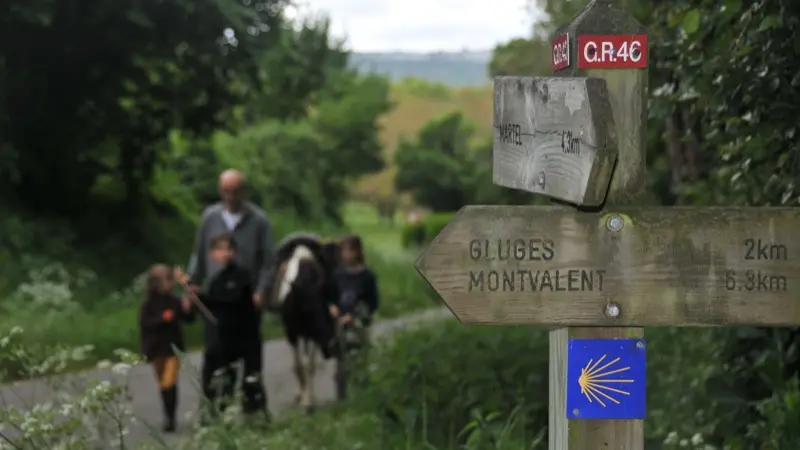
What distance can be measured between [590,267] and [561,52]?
62 cm

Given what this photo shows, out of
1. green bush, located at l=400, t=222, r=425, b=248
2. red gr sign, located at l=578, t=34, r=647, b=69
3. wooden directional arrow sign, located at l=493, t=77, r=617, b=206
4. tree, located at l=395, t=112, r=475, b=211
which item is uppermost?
tree, located at l=395, t=112, r=475, b=211

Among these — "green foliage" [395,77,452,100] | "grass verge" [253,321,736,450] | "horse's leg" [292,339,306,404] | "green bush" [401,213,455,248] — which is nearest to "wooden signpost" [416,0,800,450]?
"grass verge" [253,321,736,450]

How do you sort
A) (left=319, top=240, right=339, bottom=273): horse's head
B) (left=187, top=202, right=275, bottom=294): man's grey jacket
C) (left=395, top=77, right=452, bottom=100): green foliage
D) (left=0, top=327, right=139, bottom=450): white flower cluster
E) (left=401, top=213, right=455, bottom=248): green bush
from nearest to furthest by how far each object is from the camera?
(left=0, top=327, right=139, bottom=450): white flower cluster
(left=187, top=202, right=275, bottom=294): man's grey jacket
(left=319, top=240, right=339, bottom=273): horse's head
(left=401, top=213, right=455, bottom=248): green bush
(left=395, top=77, right=452, bottom=100): green foliage

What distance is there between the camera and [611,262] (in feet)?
12.0

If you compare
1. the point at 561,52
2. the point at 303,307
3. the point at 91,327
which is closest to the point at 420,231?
the point at 91,327

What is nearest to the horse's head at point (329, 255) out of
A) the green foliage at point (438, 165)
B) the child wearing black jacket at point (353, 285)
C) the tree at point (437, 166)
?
the child wearing black jacket at point (353, 285)

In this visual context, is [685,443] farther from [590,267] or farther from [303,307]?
[303,307]

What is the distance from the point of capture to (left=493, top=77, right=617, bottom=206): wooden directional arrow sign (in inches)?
137

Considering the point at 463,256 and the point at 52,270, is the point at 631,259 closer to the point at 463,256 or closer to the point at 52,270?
the point at 463,256

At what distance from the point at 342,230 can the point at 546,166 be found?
31226 mm

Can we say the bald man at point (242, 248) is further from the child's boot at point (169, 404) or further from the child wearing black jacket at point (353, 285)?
the child wearing black jacket at point (353, 285)

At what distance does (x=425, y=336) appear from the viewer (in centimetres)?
902

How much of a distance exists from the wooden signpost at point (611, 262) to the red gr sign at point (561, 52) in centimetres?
5

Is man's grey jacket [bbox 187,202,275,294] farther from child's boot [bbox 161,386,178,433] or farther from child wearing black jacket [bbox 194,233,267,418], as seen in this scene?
child's boot [bbox 161,386,178,433]
